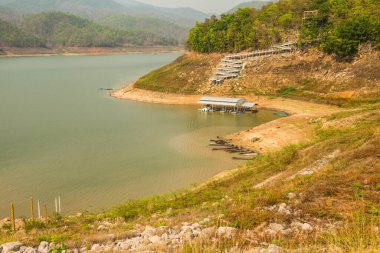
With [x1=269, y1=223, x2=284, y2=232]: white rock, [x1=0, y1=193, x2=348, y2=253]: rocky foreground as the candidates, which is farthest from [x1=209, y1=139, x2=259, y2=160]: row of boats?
[x1=269, y1=223, x2=284, y2=232]: white rock

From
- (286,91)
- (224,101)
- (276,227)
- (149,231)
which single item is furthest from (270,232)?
(286,91)

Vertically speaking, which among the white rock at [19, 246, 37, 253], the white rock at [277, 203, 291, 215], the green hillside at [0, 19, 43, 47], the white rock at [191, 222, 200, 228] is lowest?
the white rock at [19, 246, 37, 253]

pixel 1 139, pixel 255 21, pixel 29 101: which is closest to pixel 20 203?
pixel 1 139

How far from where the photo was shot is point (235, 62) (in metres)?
62.6

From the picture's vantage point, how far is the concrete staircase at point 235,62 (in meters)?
60.0

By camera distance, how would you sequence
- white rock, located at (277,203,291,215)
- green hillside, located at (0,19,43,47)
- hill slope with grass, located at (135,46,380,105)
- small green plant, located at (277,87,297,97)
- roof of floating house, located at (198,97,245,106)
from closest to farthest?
white rock, located at (277,203,291,215), roof of floating house, located at (198,97,245,106), hill slope with grass, located at (135,46,380,105), small green plant, located at (277,87,297,97), green hillside, located at (0,19,43,47)

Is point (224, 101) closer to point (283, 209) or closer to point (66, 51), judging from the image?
point (283, 209)

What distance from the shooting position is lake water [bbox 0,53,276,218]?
23.4 meters

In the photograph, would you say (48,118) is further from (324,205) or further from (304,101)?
(324,205)

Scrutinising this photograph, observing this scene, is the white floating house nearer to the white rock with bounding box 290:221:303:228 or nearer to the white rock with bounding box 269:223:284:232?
the white rock with bounding box 290:221:303:228

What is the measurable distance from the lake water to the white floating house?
1.75 metres

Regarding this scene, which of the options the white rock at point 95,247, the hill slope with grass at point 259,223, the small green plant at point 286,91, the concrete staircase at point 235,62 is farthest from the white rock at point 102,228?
the concrete staircase at point 235,62

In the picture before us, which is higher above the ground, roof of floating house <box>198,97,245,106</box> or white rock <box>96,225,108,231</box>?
roof of floating house <box>198,97,245,106</box>

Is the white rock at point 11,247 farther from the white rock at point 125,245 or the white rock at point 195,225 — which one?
the white rock at point 195,225
